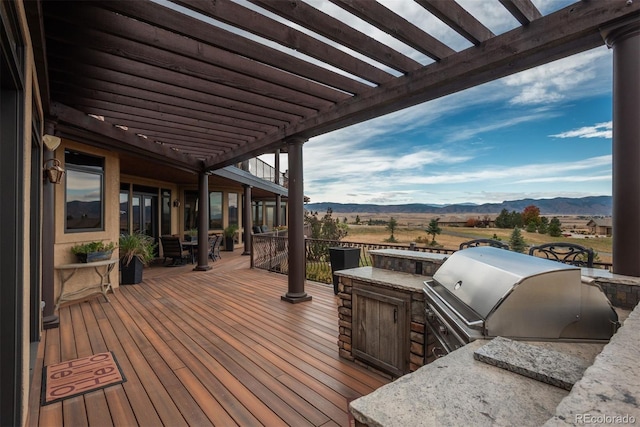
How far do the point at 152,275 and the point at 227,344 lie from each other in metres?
4.84

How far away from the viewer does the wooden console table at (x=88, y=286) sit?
177 inches

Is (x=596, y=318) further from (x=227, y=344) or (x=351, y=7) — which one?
(x=227, y=344)

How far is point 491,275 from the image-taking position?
A: 5.53ft

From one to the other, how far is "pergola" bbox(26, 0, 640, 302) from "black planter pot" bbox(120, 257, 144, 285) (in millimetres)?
2850

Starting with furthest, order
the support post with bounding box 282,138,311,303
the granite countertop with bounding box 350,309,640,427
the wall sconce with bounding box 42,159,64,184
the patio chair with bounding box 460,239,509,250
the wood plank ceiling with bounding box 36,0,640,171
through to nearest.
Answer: the support post with bounding box 282,138,311,303 → the wall sconce with bounding box 42,159,64,184 → the patio chair with bounding box 460,239,509,250 → the wood plank ceiling with bounding box 36,0,640,171 → the granite countertop with bounding box 350,309,640,427

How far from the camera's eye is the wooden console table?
4.48 metres

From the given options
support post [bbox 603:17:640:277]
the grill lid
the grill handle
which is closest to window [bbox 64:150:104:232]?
the grill handle

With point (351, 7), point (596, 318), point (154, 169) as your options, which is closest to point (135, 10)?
point (351, 7)

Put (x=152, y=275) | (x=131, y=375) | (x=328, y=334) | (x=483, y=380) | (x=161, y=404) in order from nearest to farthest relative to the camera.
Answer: (x=483, y=380) → (x=161, y=404) → (x=131, y=375) → (x=328, y=334) → (x=152, y=275)

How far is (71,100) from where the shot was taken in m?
3.59

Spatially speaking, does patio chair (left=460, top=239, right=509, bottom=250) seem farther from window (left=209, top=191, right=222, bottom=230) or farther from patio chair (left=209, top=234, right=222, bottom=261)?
window (left=209, top=191, right=222, bottom=230)

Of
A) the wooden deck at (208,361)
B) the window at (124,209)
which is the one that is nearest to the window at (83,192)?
the wooden deck at (208,361)

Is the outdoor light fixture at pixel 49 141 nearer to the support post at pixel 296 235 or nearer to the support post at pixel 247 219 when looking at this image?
the support post at pixel 296 235

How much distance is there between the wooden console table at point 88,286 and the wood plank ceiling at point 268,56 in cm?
201
